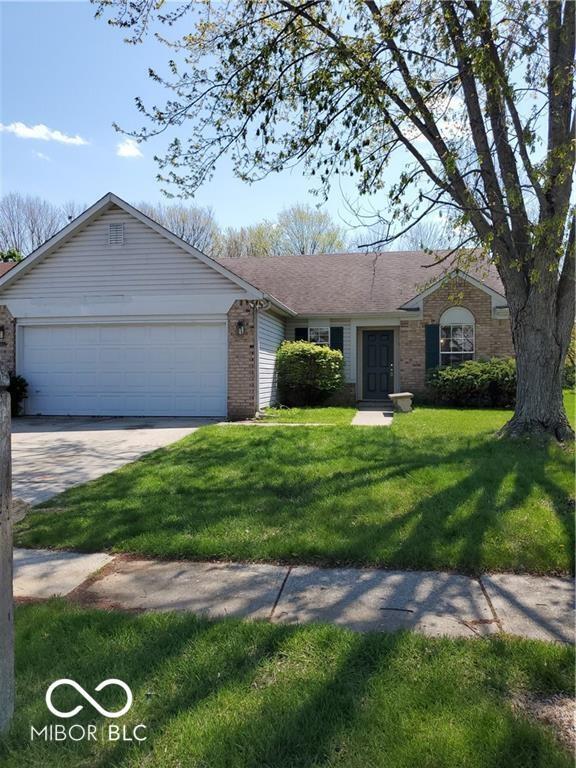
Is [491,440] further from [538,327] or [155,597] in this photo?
[155,597]

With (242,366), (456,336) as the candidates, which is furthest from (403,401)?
(242,366)

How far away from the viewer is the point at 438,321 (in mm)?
15812

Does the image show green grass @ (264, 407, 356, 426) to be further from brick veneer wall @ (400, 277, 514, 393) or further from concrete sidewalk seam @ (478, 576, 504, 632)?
concrete sidewalk seam @ (478, 576, 504, 632)

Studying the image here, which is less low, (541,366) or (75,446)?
(541,366)

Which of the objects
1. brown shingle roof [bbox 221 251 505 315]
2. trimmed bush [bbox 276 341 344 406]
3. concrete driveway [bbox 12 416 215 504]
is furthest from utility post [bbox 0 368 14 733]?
brown shingle roof [bbox 221 251 505 315]

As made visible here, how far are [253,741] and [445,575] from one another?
216 centimetres

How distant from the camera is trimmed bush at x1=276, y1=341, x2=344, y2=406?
14.6 metres

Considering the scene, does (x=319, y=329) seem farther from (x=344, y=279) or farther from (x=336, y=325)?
(x=344, y=279)

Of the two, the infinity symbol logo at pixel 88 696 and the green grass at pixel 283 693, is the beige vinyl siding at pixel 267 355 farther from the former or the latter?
the infinity symbol logo at pixel 88 696

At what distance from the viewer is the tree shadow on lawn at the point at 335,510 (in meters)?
4.17

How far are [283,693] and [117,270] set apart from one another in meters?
12.5

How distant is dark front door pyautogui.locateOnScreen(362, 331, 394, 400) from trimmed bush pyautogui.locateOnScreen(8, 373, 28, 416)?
→ 31.8 feet

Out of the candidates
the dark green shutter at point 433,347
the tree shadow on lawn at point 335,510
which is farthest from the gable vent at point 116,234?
the dark green shutter at point 433,347

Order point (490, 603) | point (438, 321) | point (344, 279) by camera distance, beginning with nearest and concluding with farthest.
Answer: point (490, 603)
point (438, 321)
point (344, 279)
